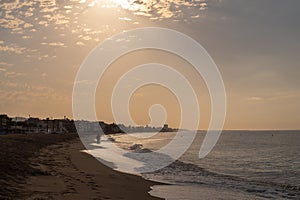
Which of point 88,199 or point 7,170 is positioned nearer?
point 88,199

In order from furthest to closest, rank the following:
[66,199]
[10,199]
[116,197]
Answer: [116,197] < [66,199] < [10,199]

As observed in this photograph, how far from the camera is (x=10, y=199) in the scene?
38.5ft

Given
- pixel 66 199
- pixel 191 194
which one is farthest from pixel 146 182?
pixel 66 199

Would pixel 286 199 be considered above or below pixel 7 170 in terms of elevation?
below

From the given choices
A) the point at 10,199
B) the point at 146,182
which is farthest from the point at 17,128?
the point at 10,199

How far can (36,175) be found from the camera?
18859 millimetres

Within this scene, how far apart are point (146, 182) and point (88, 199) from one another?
9.05m

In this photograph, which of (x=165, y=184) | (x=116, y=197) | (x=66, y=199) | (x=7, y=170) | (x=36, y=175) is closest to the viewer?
(x=66, y=199)

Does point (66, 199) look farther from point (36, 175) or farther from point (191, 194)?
point (191, 194)

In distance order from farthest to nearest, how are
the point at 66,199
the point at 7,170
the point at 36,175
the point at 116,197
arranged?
the point at 36,175 < the point at 7,170 < the point at 116,197 < the point at 66,199

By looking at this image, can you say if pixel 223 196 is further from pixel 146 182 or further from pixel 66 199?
pixel 66 199

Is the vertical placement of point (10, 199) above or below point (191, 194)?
above

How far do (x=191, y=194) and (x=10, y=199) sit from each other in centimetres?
1021

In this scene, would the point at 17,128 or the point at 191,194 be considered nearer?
the point at 191,194
